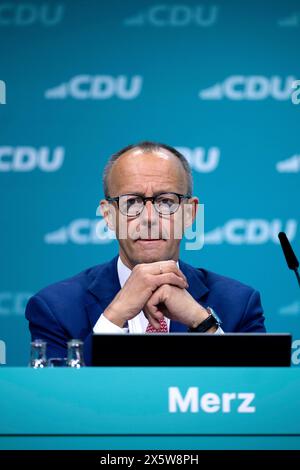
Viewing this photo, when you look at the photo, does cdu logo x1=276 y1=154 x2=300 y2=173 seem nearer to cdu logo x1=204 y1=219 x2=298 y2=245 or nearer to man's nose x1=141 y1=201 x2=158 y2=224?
cdu logo x1=204 y1=219 x2=298 y2=245

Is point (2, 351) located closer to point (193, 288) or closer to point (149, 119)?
point (149, 119)

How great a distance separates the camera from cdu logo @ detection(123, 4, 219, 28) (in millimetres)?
4547

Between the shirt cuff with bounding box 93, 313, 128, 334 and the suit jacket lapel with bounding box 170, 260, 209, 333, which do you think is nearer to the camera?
the shirt cuff with bounding box 93, 313, 128, 334

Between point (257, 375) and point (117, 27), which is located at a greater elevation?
point (117, 27)

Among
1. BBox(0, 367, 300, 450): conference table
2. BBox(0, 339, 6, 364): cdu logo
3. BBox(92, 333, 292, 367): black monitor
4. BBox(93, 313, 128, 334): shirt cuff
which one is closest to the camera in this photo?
BBox(0, 367, 300, 450): conference table

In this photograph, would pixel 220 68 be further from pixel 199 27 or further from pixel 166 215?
pixel 166 215

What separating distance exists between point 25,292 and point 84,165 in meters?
0.65

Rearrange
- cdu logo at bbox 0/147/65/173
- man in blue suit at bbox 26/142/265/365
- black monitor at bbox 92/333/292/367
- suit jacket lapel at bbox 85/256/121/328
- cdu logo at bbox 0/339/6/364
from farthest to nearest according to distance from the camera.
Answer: cdu logo at bbox 0/147/65/173, cdu logo at bbox 0/339/6/364, suit jacket lapel at bbox 85/256/121/328, man in blue suit at bbox 26/142/265/365, black monitor at bbox 92/333/292/367

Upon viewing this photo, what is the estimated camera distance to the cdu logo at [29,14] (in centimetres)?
454

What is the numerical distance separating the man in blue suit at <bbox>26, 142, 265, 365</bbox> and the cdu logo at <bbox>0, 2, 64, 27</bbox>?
134cm

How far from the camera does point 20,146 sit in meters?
4.54

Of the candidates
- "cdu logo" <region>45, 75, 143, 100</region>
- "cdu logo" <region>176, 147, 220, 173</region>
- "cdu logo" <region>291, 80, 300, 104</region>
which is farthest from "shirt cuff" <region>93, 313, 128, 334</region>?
"cdu logo" <region>291, 80, 300, 104</region>

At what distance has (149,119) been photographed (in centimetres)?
456
